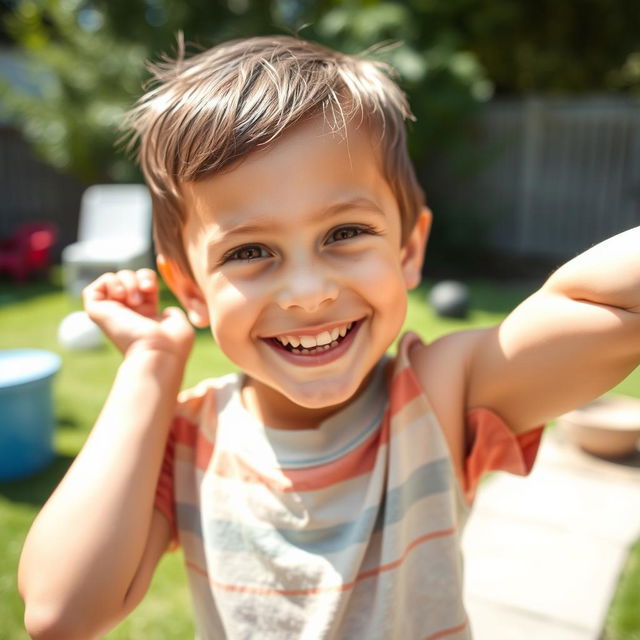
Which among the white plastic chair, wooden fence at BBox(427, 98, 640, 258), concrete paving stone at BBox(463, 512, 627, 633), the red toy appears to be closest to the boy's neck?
concrete paving stone at BBox(463, 512, 627, 633)

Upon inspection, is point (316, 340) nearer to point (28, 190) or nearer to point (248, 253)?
point (248, 253)

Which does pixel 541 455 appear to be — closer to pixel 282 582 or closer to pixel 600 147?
pixel 282 582

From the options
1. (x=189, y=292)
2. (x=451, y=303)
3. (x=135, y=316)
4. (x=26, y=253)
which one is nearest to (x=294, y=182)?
(x=189, y=292)

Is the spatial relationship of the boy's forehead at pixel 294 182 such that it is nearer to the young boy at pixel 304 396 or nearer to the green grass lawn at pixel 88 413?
the young boy at pixel 304 396

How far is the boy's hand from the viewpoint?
4.38 feet

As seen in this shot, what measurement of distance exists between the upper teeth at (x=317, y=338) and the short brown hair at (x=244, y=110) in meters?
0.30

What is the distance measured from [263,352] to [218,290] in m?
0.14

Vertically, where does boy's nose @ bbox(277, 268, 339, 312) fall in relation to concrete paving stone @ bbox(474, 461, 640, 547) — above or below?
above

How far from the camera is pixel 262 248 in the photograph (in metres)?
1.14

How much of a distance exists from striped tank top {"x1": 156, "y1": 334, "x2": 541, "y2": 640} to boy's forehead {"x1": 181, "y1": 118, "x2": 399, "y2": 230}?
1.18 ft

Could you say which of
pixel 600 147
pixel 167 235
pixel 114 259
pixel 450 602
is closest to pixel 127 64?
pixel 114 259

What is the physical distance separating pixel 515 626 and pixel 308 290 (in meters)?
1.77

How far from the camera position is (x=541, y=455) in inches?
139

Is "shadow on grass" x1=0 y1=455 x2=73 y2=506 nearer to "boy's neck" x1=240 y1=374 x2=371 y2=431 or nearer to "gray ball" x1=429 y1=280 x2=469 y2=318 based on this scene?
"boy's neck" x1=240 y1=374 x2=371 y2=431
